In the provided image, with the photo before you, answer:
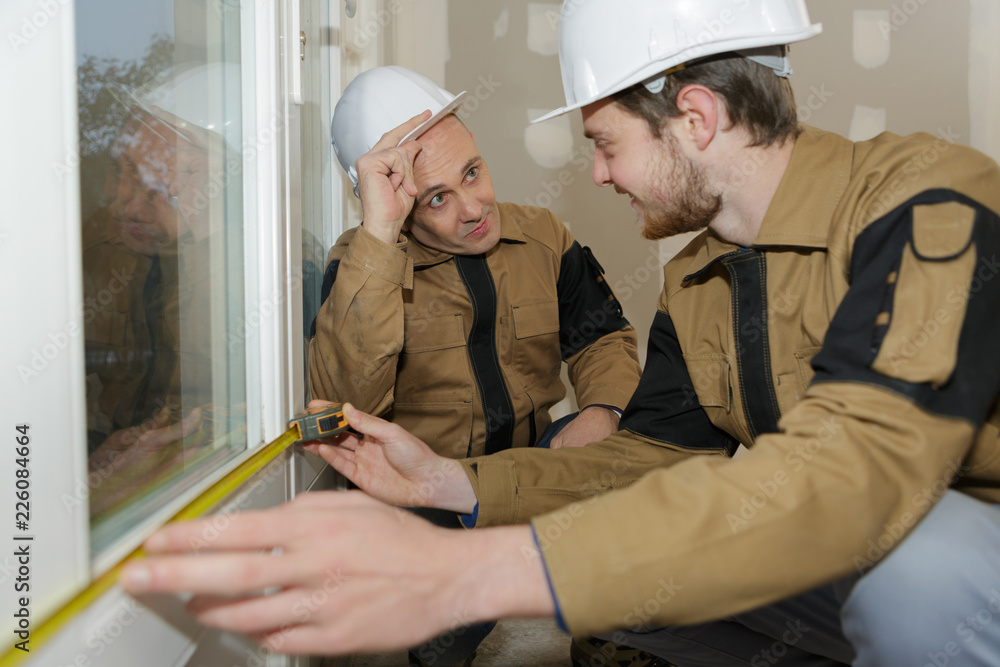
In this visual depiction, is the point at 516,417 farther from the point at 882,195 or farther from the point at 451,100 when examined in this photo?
the point at 882,195

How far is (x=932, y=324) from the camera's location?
640mm

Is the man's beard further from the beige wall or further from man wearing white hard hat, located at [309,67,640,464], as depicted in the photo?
the beige wall

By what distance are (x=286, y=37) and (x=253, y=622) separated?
2.85ft

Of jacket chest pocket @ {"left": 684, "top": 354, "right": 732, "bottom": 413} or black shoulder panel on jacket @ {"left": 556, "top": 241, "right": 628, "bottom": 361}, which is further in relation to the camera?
black shoulder panel on jacket @ {"left": 556, "top": 241, "right": 628, "bottom": 361}

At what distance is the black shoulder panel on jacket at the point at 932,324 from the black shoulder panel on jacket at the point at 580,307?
1.01 m

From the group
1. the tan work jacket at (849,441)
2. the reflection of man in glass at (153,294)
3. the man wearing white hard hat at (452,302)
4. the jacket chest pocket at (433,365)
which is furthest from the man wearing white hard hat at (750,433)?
the jacket chest pocket at (433,365)

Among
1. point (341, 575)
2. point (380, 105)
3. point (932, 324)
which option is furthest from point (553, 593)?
point (380, 105)

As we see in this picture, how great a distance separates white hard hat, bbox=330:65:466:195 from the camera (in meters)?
1.46

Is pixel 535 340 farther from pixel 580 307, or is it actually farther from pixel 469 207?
pixel 469 207

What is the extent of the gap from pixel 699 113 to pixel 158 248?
0.78 metres

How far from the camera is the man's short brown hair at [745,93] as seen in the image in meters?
1.01

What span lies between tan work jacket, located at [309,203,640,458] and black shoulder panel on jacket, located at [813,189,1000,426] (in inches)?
30.5

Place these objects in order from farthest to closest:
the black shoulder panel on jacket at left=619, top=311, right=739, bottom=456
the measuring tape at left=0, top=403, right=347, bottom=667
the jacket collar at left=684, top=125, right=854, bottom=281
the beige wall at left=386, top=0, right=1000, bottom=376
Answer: the beige wall at left=386, top=0, right=1000, bottom=376
the black shoulder panel on jacket at left=619, top=311, right=739, bottom=456
the jacket collar at left=684, top=125, right=854, bottom=281
the measuring tape at left=0, top=403, right=347, bottom=667

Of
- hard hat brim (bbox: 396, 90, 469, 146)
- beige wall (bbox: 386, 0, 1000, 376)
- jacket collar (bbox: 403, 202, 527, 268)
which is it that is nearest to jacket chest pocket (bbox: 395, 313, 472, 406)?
jacket collar (bbox: 403, 202, 527, 268)
